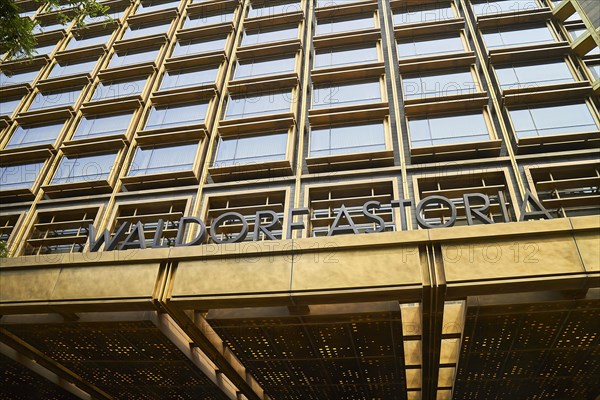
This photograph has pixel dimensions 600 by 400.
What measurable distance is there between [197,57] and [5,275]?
14.9m

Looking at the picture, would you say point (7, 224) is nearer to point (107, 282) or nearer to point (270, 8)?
point (107, 282)

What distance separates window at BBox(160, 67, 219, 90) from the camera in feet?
70.6

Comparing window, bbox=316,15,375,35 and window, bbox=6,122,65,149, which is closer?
window, bbox=6,122,65,149

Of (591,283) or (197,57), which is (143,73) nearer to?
(197,57)

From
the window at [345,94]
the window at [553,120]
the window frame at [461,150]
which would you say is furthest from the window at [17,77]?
the window at [553,120]

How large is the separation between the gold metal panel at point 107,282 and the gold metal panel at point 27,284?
8.0 inches

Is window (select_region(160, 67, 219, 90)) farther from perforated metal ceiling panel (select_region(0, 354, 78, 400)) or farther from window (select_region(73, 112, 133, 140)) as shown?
perforated metal ceiling panel (select_region(0, 354, 78, 400))

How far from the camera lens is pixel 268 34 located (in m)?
23.3

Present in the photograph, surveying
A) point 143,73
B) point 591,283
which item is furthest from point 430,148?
point 143,73

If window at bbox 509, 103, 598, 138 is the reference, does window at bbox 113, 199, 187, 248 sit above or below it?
below

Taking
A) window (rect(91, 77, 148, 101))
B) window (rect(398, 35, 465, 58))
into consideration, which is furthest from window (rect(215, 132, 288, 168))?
window (rect(398, 35, 465, 58))

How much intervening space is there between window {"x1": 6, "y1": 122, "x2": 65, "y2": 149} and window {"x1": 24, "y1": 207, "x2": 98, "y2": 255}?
15.0 feet

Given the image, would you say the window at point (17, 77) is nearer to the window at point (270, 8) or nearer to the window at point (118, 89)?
the window at point (118, 89)

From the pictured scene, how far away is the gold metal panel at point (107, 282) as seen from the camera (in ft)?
29.5
